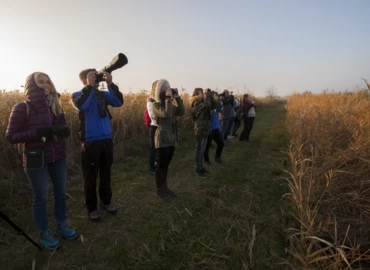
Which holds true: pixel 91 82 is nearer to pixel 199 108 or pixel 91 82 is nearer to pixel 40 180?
pixel 40 180

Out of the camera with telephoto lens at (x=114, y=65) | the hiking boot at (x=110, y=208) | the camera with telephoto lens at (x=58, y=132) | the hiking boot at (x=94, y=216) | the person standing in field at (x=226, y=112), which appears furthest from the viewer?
the person standing in field at (x=226, y=112)

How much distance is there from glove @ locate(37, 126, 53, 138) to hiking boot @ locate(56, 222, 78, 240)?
1150mm

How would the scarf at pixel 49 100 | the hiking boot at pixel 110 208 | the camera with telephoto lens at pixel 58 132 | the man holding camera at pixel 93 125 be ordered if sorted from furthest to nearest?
the hiking boot at pixel 110 208, the man holding camera at pixel 93 125, the scarf at pixel 49 100, the camera with telephoto lens at pixel 58 132

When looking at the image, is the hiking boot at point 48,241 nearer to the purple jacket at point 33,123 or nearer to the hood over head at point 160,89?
the purple jacket at point 33,123

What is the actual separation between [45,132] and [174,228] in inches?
72.6

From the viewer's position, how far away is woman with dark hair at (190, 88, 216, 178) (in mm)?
4531

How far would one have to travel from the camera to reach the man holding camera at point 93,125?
2.66 metres

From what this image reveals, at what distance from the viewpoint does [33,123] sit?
7.36 feet

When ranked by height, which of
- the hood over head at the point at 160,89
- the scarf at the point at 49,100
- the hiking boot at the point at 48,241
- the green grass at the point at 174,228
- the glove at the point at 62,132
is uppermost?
the hood over head at the point at 160,89

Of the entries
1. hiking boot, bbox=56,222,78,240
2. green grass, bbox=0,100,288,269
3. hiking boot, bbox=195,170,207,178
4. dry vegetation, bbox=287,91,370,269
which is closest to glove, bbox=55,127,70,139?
hiking boot, bbox=56,222,78,240

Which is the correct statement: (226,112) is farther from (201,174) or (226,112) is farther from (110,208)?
(110,208)

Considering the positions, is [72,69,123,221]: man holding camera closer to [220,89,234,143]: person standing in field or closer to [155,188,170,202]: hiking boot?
[155,188,170,202]: hiking boot

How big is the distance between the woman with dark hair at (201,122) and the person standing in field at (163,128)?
1.02m

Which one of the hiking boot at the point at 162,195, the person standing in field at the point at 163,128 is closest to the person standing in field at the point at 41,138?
the person standing in field at the point at 163,128
